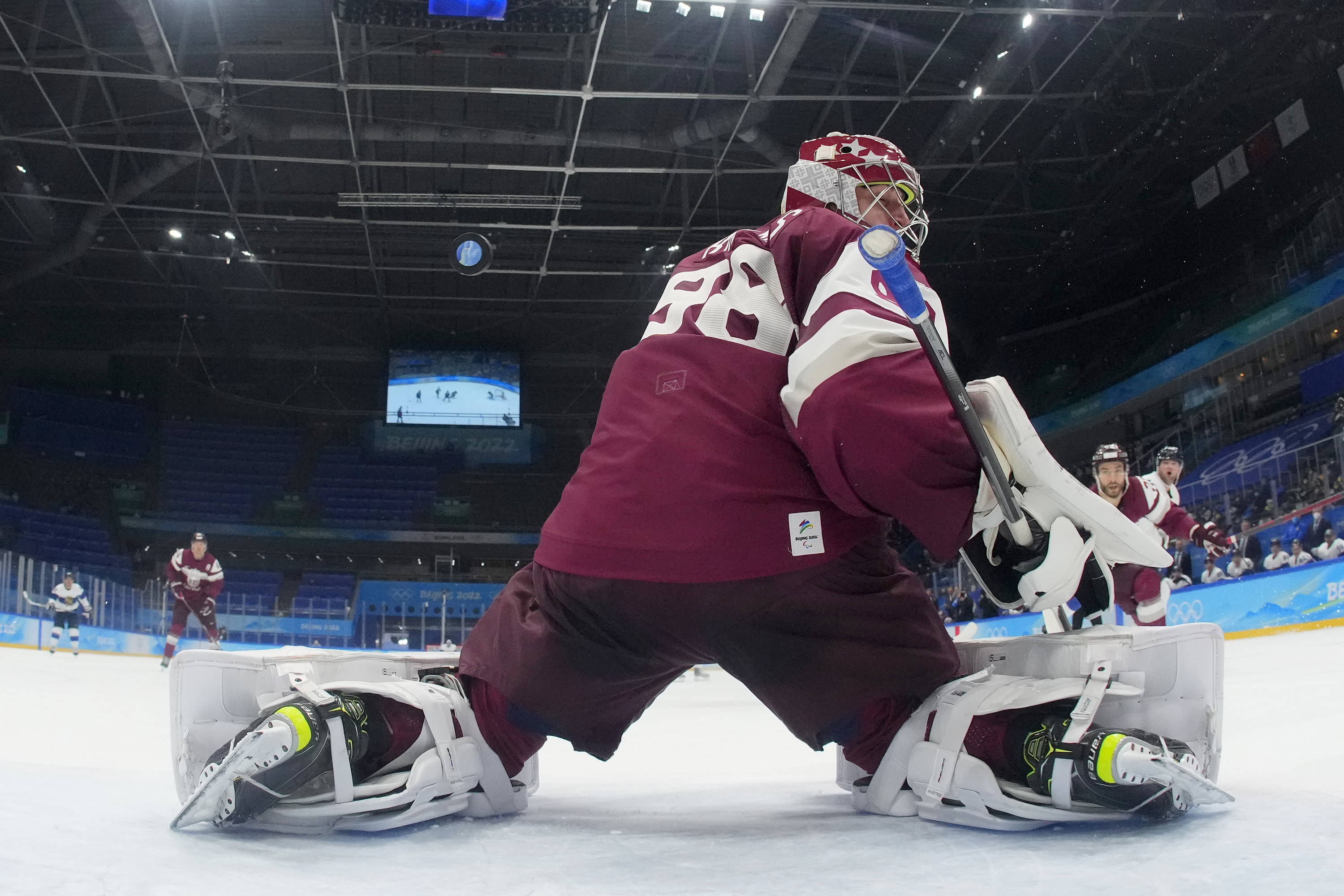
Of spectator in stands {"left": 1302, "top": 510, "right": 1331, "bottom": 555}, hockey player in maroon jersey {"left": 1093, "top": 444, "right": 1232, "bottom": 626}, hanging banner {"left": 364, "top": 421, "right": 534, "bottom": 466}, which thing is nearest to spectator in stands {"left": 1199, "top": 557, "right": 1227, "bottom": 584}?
spectator in stands {"left": 1302, "top": 510, "right": 1331, "bottom": 555}

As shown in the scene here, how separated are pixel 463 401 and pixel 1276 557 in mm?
14058

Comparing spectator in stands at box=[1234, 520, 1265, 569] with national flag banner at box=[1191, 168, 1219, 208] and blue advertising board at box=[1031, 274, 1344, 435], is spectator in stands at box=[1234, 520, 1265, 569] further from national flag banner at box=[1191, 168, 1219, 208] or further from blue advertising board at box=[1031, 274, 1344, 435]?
national flag banner at box=[1191, 168, 1219, 208]

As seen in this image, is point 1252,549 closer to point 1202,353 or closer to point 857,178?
point 1202,353

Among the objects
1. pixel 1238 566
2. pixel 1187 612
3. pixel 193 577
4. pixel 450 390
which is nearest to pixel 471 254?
pixel 193 577

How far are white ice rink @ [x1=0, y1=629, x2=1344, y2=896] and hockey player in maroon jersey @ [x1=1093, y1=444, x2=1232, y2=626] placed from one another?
2811 millimetres

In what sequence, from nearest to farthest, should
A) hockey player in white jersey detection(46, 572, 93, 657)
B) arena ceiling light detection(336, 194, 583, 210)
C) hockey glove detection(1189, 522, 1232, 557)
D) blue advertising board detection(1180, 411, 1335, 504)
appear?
1. hockey glove detection(1189, 522, 1232, 557)
2. blue advertising board detection(1180, 411, 1335, 504)
3. hockey player in white jersey detection(46, 572, 93, 657)
4. arena ceiling light detection(336, 194, 583, 210)

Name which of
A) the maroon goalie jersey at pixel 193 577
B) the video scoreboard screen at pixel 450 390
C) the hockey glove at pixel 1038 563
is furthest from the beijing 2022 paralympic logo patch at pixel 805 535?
the video scoreboard screen at pixel 450 390

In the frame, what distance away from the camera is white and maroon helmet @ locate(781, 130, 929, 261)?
1.61 m

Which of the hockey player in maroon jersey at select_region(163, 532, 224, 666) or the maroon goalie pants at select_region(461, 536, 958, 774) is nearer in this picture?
the maroon goalie pants at select_region(461, 536, 958, 774)

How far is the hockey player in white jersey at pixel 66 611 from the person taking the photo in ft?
32.9

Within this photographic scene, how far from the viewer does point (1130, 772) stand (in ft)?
3.64

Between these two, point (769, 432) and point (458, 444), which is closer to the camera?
point (769, 432)

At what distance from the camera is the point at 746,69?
10.1 metres

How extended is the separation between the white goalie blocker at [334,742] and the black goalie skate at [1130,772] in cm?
76
